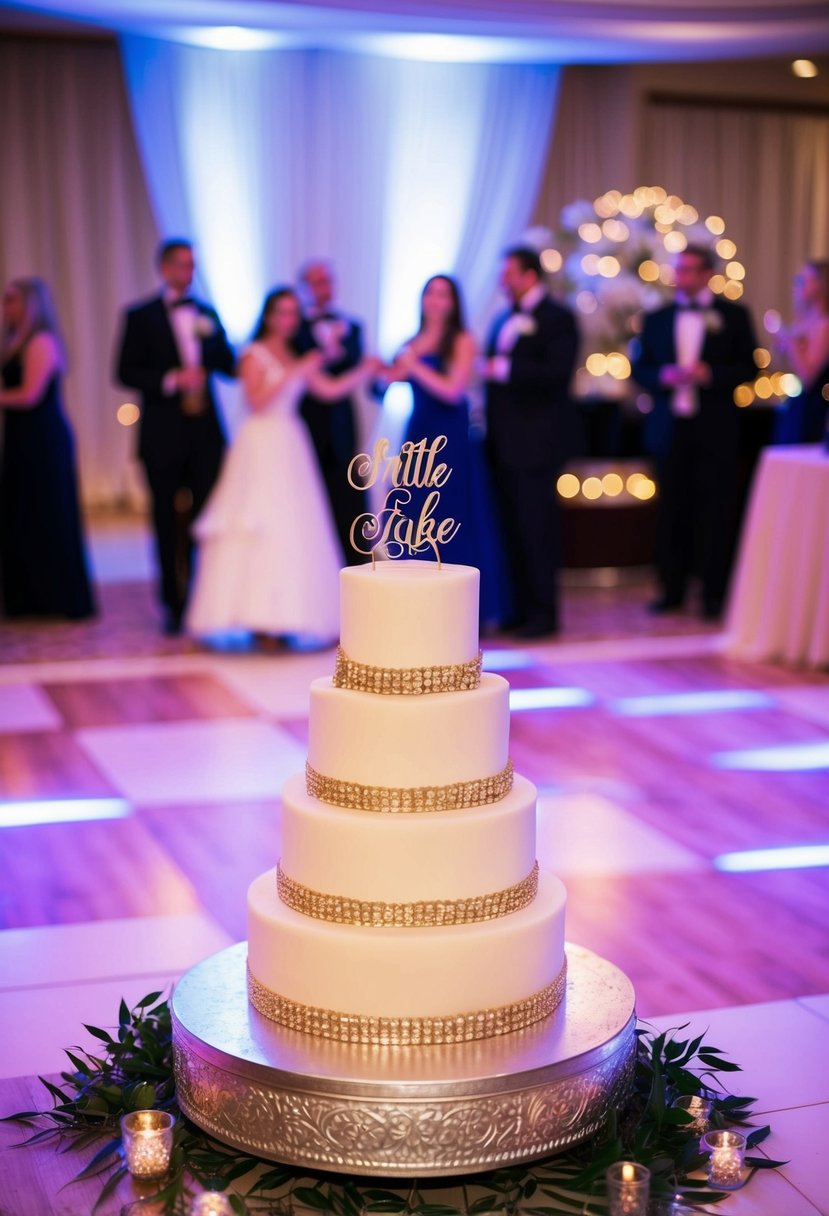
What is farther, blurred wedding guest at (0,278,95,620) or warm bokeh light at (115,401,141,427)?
warm bokeh light at (115,401,141,427)

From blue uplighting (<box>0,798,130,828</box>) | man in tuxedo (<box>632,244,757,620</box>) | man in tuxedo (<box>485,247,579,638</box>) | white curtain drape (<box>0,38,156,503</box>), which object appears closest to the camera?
blue uplighting (<box>0,798,130,828</box>)

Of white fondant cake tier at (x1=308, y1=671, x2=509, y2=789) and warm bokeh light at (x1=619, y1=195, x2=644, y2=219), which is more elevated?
warm bokeh light at (x1=619, y1=195, x2=644, y2=219)

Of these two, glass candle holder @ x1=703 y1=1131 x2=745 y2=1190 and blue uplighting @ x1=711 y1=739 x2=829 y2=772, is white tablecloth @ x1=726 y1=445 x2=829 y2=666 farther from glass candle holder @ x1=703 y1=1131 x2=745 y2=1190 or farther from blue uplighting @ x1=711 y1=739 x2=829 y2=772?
glass candle holder @ x1=703 y1=1131 x2=745 y2=1190

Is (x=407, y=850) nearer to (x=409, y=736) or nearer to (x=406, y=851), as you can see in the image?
(x=406, y=851)

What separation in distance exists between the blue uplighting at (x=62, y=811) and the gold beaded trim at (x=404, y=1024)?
2085 mm

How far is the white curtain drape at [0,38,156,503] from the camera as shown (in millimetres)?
11164

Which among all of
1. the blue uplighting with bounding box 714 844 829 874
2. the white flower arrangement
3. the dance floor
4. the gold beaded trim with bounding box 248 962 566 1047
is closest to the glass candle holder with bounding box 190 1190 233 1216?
the gold beaded trim with bounding box 248 962 566 1047

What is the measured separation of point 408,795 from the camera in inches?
104

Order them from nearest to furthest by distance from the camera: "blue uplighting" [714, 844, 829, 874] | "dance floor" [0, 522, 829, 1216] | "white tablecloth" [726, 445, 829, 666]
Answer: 1. "dance floor" [0, 522, 829, 1216]
2. "blue uplighting" [714, 844, 829, 874]
3. "white tablecloth" [726, 445, 829, 666]

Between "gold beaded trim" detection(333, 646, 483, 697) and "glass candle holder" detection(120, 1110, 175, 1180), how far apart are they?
32.2 inches

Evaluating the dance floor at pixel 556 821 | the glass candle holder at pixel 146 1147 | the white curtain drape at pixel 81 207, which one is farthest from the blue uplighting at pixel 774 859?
the white curtain drape at pixel 81 207

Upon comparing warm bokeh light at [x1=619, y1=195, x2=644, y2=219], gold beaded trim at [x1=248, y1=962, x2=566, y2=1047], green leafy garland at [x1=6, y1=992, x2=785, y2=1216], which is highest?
warm bokeh light at [x1=619, y1=195, x2=644, y2=219]

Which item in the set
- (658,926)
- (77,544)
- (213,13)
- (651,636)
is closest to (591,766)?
(658,926)

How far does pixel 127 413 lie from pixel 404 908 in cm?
961
